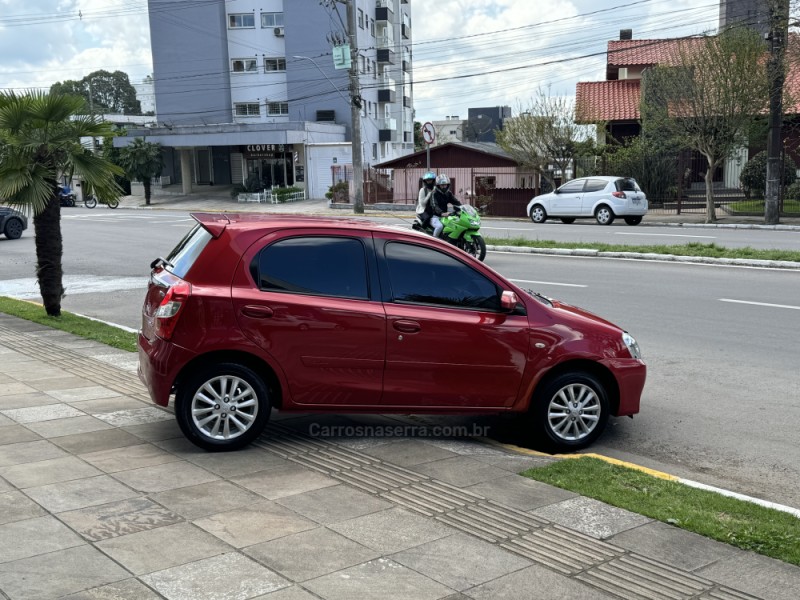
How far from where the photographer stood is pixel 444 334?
6105 millimetres

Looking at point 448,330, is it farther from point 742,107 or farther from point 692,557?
point 742,107

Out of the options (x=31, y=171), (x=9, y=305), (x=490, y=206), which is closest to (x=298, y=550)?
(x=31, y=171)

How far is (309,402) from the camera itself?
606 cm

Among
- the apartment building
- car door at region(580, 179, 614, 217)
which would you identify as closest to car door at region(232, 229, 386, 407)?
car door at region(580, 179, 614, 217)

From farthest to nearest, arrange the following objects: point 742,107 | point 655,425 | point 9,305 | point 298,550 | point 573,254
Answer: point 742,107 → point 573,254 → point 9,305 → point 655,425 → point 298,550

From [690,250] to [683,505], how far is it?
13553 mm

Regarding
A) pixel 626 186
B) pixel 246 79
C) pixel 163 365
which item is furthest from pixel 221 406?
pixel 246 79

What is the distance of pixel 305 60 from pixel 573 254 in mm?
42287

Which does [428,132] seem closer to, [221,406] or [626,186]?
[626,186]

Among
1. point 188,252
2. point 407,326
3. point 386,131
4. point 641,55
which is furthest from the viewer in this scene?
point 386,131

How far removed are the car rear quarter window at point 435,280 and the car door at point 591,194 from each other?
75.2 feet

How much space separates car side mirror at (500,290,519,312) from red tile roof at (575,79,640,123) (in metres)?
33.3

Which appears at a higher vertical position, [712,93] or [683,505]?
[712,93]

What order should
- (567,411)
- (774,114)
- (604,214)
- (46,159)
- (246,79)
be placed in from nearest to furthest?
(567,411), (46,159), (774,114), (604,214), (246,79)
